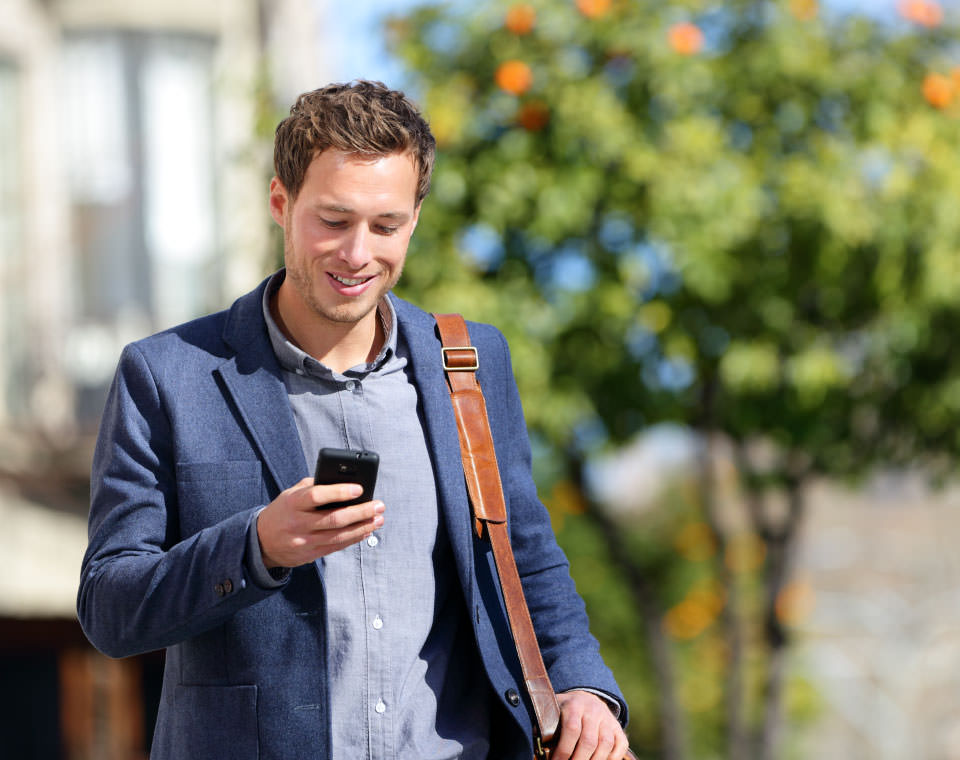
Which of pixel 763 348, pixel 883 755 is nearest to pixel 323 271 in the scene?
pixel 763 348

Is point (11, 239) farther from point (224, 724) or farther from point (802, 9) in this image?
point (224, 724)

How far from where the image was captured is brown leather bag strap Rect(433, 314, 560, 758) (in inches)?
74.9

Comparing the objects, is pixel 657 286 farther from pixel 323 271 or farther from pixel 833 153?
pixel 323 271

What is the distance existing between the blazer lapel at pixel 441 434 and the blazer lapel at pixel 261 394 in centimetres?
21

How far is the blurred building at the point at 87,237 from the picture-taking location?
6.64 metres

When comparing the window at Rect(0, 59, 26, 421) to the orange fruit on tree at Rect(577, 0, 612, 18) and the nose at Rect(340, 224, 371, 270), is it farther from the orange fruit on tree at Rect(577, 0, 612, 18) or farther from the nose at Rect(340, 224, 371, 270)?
the nose at Rect(340, 224, 371, 270)

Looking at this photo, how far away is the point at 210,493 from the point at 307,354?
0.86ft

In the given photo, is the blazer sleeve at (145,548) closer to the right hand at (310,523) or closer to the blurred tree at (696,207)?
the right hand at (310,523)

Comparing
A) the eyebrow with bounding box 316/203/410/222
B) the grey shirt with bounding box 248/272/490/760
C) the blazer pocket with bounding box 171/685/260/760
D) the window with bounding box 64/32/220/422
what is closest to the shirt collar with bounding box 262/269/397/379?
the grey shirt with bounding box 248/272/490/760

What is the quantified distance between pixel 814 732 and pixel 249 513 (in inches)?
431

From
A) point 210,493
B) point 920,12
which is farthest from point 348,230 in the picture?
point 920,12

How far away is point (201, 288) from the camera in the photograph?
707 cm

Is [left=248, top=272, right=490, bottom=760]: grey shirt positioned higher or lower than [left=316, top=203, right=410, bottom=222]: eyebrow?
lower

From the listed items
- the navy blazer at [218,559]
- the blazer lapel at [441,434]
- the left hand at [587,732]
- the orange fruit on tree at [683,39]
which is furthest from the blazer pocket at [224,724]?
the orange fruit on tree at [683,39]
